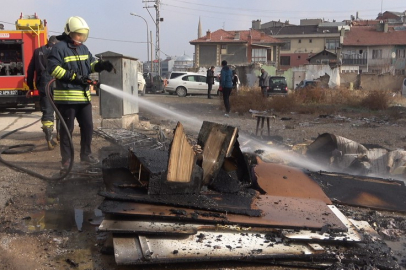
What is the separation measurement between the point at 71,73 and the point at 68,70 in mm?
126

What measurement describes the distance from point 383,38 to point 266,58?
17044 mm

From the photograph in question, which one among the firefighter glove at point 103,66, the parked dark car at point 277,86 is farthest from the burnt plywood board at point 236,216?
the parked dark car at point 277,86

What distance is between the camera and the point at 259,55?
189ft

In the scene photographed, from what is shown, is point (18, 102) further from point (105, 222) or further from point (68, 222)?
point (105, 222)

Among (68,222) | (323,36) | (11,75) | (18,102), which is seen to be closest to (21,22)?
(11,75)

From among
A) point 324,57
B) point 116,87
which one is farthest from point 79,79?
point 324,57

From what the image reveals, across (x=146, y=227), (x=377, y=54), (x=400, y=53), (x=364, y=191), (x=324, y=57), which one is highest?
(x=400, y=53)

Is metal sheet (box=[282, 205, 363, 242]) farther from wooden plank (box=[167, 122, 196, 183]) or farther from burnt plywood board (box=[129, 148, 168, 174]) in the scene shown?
burnt plywood board (box=[129, 148, 168, 174])

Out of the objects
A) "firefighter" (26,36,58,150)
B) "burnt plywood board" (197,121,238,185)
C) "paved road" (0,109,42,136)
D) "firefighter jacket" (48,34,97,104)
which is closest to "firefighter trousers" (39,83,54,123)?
"firefighter" (26,36,58,150)

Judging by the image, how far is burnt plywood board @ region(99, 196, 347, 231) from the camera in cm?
342

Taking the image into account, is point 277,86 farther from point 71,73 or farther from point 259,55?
point 259,55

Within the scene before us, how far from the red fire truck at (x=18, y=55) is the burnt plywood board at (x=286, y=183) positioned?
30.9 ft

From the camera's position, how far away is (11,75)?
12.8m

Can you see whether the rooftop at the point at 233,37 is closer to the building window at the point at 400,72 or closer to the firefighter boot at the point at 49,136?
the building window at the point at 400,72
